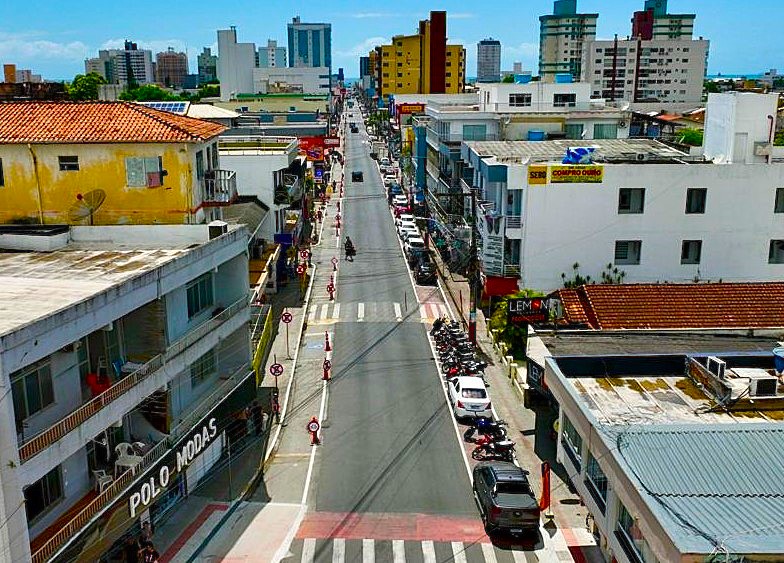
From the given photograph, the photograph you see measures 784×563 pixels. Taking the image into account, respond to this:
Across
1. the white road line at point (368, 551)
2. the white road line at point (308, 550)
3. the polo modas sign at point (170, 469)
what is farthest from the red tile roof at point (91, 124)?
the white road line at point (368, 551)

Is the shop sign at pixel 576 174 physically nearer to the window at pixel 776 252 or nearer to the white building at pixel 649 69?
the window at pixel 776 252

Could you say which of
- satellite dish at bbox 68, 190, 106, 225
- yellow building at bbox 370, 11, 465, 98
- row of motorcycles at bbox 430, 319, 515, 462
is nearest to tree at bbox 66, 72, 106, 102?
yellow building at bbox 370, 11, 465, 98

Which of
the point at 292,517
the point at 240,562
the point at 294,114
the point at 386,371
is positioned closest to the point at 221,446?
the point at 292,517

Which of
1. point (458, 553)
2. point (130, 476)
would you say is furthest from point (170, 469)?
point (458, 553)

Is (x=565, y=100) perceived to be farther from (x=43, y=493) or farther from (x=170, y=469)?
(x=43, y=493)

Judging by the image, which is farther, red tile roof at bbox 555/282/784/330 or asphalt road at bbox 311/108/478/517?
red tile roof at bbox 555/282/784/330

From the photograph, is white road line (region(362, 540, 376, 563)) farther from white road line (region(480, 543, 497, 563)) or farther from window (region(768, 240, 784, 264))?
window (region(768, 240, 784, 264))
